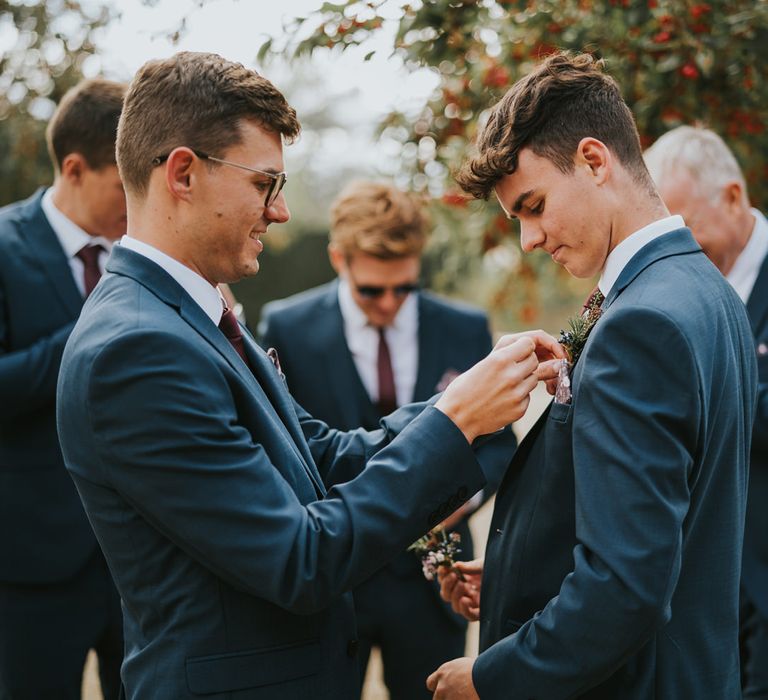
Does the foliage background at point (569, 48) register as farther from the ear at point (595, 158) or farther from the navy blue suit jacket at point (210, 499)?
the navy blue suit jacket at point (210, 499)

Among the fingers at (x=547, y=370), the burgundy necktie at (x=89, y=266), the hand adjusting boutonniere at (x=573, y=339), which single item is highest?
the hand adjusting boutonniere at (x=573, y=339)

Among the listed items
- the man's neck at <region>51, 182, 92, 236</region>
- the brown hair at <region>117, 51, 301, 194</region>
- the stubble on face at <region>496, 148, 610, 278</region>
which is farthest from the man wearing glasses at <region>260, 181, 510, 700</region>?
the brown hair at <region>117, 51, 301, 194</region>

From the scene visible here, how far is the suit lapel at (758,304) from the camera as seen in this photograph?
3602 millimetres

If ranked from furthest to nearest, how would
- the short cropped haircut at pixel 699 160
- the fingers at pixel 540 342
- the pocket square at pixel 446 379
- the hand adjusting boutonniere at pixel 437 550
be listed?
the pocket square at pixel 446 379, the short cropped haircut at pixel 699 160, the hand adjusting boutonniere at pixel 437 550, the fingers at pixel 540 342

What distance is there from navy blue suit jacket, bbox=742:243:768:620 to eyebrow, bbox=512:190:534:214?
170 centimetres

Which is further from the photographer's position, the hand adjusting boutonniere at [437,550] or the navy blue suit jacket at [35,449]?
the navy blue suit jacket at [35,449]

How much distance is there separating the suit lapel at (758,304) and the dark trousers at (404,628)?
1669 mm

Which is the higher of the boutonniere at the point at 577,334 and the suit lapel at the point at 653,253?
the suit lapel at the point at 653,253

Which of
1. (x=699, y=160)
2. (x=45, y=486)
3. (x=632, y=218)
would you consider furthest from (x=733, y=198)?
(x=45, y=486)

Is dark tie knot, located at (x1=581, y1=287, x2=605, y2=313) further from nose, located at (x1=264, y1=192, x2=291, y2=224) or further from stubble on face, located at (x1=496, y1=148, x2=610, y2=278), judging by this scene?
nose, located at (x1=264, y1=192, x2=291, y2=224)

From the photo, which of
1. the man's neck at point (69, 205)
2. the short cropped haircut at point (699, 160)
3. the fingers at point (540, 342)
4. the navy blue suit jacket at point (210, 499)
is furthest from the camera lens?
the short cropped haircut at point (699, 160)

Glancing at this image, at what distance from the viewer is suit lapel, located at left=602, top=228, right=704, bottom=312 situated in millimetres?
2049

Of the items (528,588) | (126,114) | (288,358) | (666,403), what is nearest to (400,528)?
(528,588)

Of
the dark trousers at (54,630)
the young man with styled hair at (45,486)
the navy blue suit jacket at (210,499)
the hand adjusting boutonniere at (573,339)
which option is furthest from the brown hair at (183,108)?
the dark trousers at (54,630)
